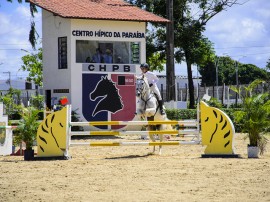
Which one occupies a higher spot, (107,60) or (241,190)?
(107,60)

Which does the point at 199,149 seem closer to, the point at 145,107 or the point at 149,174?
the point at 145,107

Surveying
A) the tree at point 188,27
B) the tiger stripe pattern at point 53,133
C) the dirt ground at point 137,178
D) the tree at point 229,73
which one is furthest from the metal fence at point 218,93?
the tree at point 229,73

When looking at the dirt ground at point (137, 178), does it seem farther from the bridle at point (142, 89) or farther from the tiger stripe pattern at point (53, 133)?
the bridle at point (142, 89)

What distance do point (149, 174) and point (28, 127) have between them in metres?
5.34

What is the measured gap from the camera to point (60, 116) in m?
17.7

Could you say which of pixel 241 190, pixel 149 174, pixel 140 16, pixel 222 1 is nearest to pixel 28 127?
pixel 149 174

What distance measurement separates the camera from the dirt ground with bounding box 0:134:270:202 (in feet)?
35.3

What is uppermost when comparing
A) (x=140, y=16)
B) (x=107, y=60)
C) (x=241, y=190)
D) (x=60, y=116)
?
(x=140, y=16)

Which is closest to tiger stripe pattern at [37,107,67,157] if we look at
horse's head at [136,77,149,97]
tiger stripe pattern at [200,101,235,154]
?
horse's head at [136,77,149,97]

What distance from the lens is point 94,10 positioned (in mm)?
33219

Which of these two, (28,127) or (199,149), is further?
(199,149)

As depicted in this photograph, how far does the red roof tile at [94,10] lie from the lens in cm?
3191

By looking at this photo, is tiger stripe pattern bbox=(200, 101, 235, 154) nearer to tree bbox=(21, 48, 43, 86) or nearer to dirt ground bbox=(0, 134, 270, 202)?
dirt ground bbox=(0, 134, 270, 202)

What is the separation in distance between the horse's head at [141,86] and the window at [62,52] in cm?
1428
